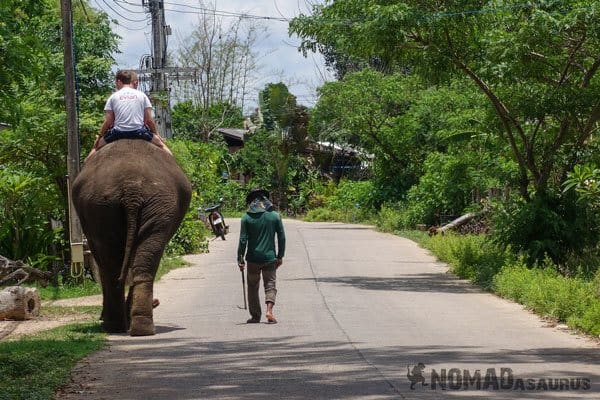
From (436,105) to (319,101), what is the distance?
8.50 meters

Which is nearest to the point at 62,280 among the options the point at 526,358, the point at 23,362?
the point at 23,362

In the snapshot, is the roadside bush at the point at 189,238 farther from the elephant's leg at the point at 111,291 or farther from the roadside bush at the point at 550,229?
the elephant's leg at the point at 111,291

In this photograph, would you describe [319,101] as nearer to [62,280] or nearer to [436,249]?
[436,249]

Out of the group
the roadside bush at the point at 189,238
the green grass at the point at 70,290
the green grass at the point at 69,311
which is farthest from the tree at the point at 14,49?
the roadside bush at the point at 189,238

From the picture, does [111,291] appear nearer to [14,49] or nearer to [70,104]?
[14,49]

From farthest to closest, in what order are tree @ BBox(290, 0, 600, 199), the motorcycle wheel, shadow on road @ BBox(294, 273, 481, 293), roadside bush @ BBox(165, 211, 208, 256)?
the motorcycle wheel
roadside bush @ BBox(165, 211, 208, 256)
shadow on road @ BBox(294, 273, 481, 293)
tree @ BBox(290, 0, 600, 199)

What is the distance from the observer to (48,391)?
945 centimetres

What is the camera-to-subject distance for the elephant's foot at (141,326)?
13.3 m

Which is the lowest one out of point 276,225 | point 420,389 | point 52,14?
point 420,389

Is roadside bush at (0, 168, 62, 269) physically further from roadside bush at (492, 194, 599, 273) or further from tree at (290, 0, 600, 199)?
roadside bush at (492, 194, 599, 273)

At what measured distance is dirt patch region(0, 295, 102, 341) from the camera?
14.7 meters
